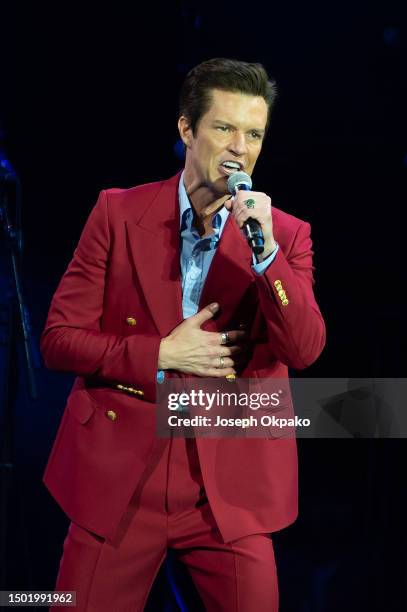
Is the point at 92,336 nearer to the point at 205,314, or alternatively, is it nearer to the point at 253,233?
the point at 205,314

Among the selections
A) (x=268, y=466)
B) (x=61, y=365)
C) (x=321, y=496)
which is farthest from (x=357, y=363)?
(x=61, y=365)

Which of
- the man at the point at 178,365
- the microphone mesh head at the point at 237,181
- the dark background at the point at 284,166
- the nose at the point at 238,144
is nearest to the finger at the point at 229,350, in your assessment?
the man at the point at 178,365

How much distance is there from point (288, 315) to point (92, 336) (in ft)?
1.64

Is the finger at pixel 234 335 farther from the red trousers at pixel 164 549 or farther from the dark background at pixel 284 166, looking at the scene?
the dark background at pixel 284 166

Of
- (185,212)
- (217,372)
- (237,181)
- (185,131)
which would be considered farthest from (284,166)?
(217,372)

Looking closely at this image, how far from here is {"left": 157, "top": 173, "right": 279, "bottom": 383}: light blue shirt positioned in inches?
88.0

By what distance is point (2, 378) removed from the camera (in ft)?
12.5

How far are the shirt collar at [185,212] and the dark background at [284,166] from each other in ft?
4.72

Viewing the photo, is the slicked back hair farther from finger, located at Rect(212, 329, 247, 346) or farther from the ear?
finger, located at Rect(212, 329, 247, 346)

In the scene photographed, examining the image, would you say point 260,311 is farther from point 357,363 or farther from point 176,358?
point 357,363

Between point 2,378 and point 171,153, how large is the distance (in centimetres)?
126

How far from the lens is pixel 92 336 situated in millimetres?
2137

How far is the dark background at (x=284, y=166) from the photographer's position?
3.57 metres

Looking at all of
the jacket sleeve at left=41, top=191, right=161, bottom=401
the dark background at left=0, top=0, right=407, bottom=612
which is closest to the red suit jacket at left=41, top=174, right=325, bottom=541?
the jacket sleeve at left=41, top=191, right=161, bottom=401
